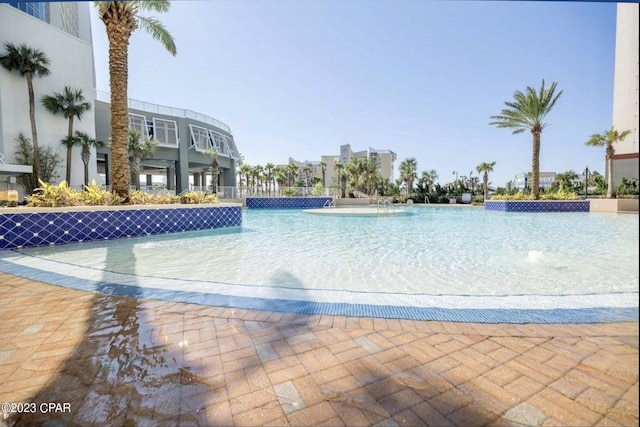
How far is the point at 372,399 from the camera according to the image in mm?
1849

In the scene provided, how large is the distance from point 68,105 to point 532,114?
93.7 feet

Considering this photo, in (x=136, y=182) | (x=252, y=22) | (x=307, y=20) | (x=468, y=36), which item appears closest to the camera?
(x=468, y=36)

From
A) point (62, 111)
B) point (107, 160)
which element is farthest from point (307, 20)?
point (107, 160)

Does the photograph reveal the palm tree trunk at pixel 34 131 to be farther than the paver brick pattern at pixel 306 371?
Yes

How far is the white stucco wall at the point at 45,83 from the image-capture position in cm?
1647

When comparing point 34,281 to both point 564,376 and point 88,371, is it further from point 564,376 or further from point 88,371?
point 564,376

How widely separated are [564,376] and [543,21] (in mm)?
2272

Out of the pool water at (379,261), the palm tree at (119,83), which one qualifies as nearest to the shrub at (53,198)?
the palm tree at (119,83)

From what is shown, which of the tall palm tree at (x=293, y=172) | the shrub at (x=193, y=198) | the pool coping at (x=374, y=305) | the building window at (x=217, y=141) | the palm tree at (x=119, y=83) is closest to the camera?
the pool coping at (x=374, y=305)

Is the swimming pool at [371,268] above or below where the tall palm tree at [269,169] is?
below

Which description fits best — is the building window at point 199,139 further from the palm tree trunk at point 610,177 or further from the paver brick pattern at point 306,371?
the palm tree trunk at point 610,177

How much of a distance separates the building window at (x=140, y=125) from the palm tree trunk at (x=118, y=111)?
18.6 m

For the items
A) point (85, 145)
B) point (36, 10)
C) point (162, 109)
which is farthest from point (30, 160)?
point (162, 109)

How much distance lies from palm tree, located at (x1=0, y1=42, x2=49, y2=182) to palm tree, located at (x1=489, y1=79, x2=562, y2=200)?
27362 millimetres
